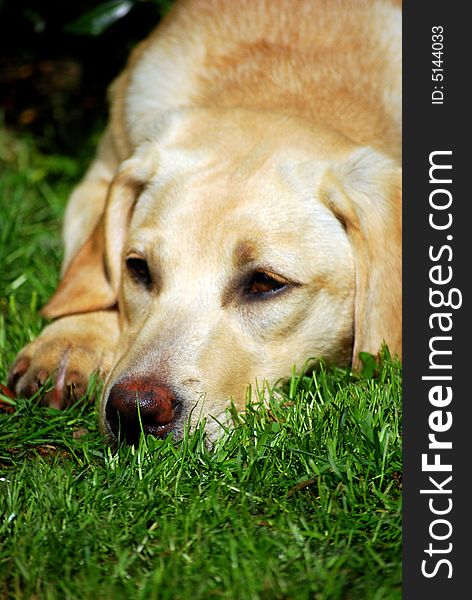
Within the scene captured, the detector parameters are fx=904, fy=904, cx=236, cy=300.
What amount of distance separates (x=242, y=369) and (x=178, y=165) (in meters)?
0.95

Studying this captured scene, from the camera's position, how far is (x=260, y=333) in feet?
11.1

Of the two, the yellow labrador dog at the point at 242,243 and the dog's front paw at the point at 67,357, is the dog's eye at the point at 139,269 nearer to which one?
the yellow labrador dog at the point at 242,243

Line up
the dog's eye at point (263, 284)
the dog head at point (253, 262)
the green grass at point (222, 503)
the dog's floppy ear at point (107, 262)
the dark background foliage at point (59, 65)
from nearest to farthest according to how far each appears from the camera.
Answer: the green grass at point (222, 503) → the dog head at point (253, 262) → the dog's eye at point (263, 284) → the dog's floppy ear at point (107, 262) → the dark background foliage at point (59, 65)

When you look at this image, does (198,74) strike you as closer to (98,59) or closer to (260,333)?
(260,333)

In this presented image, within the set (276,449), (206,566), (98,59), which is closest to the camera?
(206,566)

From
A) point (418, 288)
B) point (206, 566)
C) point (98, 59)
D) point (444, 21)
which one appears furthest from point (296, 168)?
point (98, 59)

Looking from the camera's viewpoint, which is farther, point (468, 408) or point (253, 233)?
point (253, 233)

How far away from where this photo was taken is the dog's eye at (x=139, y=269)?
3.62 metres

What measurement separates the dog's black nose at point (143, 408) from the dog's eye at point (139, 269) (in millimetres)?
682

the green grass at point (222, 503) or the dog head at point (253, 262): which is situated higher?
the dog head at point (253, 262)

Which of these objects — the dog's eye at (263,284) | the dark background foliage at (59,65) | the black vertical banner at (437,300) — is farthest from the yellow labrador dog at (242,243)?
the dark background foliage at (59,65)

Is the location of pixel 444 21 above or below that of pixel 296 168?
above

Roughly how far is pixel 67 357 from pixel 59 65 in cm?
383

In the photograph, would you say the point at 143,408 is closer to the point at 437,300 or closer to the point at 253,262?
the point at 253,262
